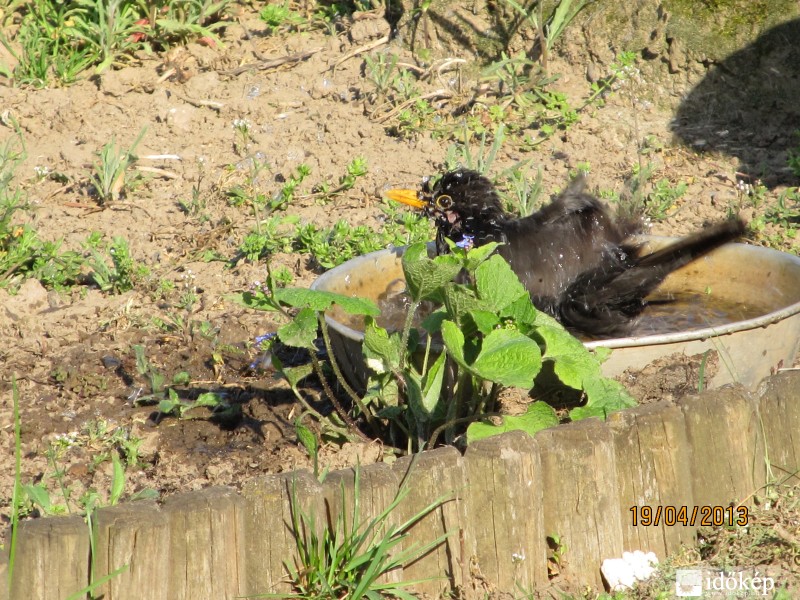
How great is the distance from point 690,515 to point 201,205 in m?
3.64

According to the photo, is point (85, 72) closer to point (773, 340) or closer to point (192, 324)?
point (192, 324)

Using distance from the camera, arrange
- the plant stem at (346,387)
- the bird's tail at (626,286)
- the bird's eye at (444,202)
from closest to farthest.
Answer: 1. the plant stem at (346,387)
2. the bird's tail at (626,286)
3. the bird's eye at (444,202)

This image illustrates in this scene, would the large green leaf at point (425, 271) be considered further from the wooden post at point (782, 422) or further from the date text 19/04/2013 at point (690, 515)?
the wooden post at point (782, 422)

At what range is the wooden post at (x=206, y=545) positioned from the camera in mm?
2504

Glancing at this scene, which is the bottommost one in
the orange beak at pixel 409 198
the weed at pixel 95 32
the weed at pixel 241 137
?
the orange beak at pixel 409 198

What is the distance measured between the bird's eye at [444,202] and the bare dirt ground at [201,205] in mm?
788

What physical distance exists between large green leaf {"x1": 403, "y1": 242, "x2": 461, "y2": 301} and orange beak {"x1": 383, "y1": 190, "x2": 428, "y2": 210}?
1.77 m

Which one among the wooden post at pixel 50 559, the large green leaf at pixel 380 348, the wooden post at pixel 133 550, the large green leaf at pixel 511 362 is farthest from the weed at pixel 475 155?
the wooden post at pixel 50 559

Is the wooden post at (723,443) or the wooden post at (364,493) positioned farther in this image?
the wooden post at (723,443)

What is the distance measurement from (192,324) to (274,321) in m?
0.37

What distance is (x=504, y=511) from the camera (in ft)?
8.93

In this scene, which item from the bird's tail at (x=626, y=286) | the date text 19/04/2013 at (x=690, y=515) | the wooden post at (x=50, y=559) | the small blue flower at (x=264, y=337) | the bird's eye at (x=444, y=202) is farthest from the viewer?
the bird's eye at (x=444, y=202)

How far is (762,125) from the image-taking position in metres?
6.28

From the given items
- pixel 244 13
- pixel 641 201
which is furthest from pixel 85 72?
pixel 641 201
